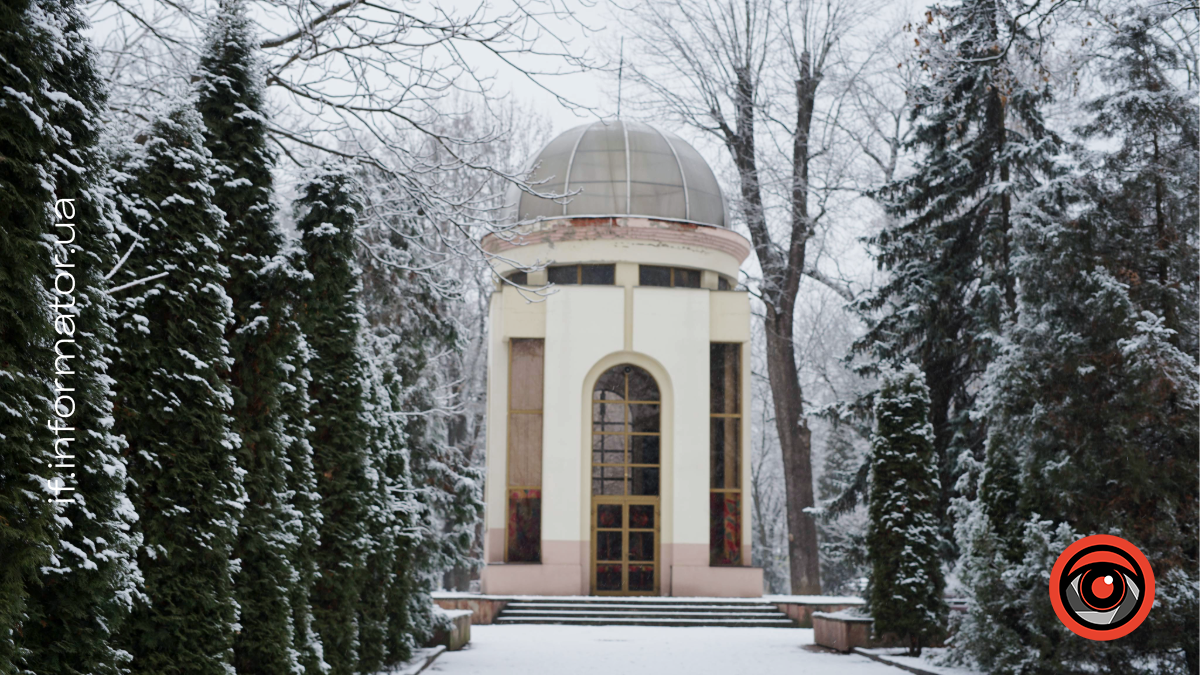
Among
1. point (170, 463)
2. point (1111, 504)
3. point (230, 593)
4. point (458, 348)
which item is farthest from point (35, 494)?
point (458, 348)

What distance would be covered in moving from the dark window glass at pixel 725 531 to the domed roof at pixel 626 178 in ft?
22.3

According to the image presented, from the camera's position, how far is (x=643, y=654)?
53.6 ft

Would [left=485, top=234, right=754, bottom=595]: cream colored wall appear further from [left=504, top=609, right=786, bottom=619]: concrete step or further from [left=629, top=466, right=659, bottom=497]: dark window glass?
[left=504, top=609, right=786, bottom=619]: concrete step

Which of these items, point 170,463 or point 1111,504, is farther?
point 1111,504

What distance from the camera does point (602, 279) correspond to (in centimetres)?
2670

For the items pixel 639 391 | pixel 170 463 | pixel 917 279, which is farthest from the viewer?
pixel 639 391

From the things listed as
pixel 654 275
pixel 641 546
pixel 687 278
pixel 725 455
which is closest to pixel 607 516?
pixel 641 546

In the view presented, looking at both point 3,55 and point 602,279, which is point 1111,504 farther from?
point 602,279

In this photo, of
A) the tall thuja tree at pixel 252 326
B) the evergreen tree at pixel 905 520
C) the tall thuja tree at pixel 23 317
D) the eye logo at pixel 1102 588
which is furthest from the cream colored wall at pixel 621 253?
the eye logo at pixel 1102 588

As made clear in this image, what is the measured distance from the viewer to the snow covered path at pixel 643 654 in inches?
556

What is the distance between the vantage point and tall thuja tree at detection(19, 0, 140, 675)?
4.71 m

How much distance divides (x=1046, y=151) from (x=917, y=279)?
10.9 feet

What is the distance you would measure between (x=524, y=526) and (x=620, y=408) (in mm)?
3524

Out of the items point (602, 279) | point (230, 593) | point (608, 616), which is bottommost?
point (608, 616)
